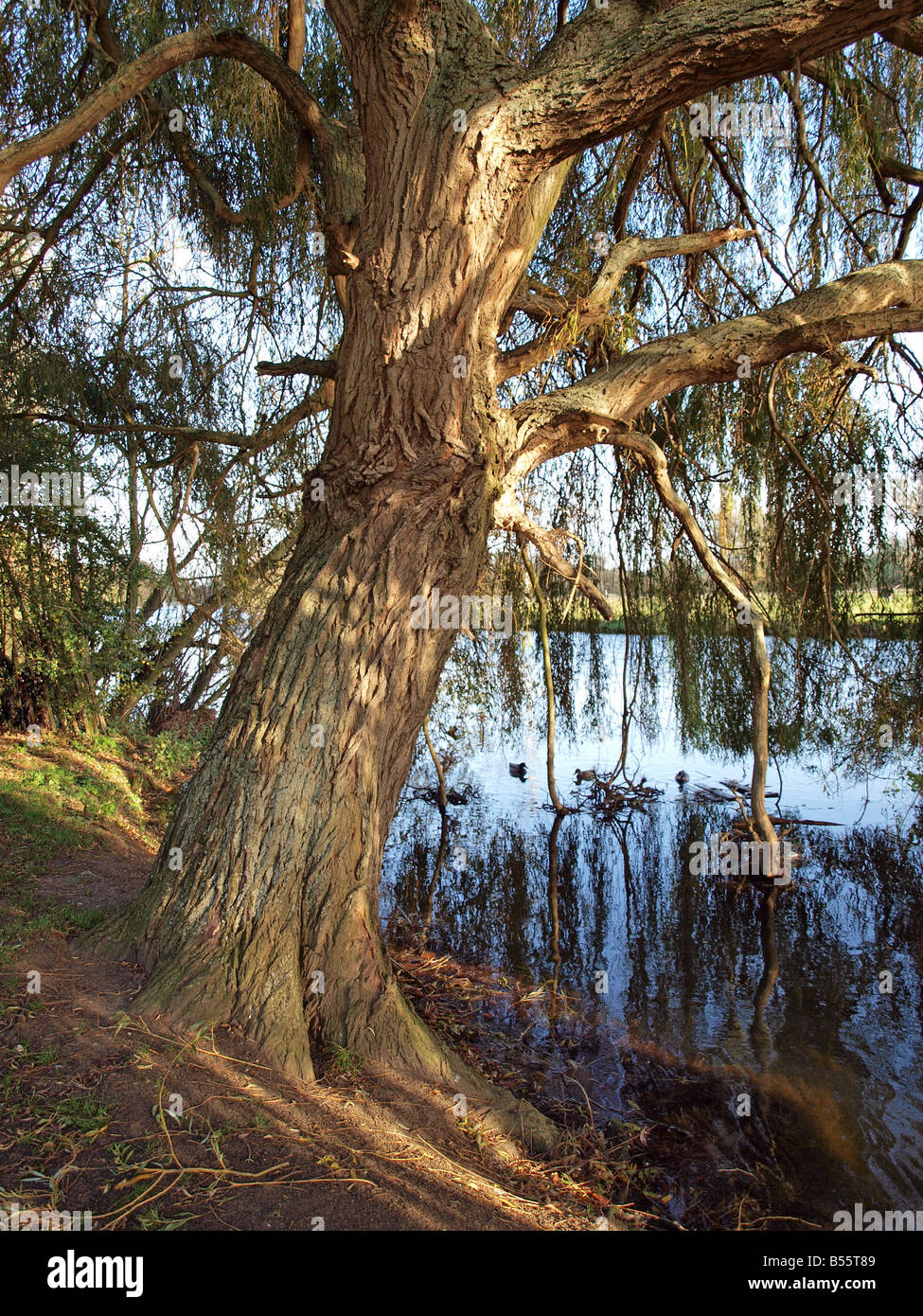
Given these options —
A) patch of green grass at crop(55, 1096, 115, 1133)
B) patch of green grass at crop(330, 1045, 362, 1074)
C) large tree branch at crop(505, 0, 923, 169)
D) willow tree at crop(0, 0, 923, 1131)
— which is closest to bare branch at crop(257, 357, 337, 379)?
willow tree at crop(0, 0, 923, 1131)

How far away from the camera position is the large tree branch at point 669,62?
2.33 m

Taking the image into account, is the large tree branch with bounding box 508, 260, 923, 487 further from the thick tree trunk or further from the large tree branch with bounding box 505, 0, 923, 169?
A: the large tree branch with bounding box 505, 0, 923, 169

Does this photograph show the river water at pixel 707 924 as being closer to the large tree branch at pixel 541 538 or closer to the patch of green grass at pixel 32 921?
the large tree branch at pixel 541 538

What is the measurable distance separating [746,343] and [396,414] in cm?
135

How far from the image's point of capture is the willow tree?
2330 millimetres

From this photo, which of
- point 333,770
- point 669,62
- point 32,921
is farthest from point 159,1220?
point 669,62

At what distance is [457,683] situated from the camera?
5.28 metres

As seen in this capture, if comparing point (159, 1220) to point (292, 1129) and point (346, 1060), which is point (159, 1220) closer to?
point (292, 1129)

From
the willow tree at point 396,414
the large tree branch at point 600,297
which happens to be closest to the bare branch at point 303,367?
the willow tree at point 396,414

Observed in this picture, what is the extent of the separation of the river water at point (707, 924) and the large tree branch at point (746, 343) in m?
2.09

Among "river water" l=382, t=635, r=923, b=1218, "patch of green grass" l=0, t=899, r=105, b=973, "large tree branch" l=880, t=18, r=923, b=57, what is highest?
"large tree branch" l=880, t=18, r=923, b=57

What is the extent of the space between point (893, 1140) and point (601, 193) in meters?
A: 3.99

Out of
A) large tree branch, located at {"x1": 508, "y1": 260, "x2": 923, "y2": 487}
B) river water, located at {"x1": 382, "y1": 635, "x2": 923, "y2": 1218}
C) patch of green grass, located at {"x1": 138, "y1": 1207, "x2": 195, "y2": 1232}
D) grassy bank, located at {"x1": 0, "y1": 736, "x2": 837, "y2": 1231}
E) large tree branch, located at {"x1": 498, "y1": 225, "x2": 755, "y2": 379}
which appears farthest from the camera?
large tree branch, located at {"x1": 498, "y1": 225, "x2": 755, "y2": 379}

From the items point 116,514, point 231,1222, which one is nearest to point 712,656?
point 116,514
